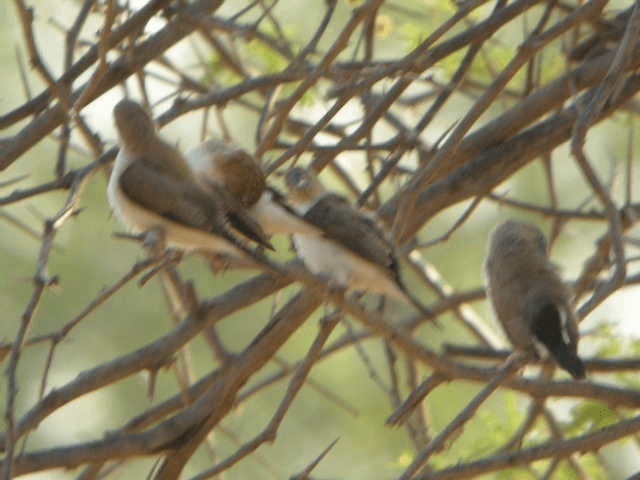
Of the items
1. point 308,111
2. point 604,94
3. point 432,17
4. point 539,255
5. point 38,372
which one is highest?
point 38,372

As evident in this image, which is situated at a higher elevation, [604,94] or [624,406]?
[604,94]

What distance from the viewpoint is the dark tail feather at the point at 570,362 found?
546 cm

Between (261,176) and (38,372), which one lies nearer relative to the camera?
(261,176)

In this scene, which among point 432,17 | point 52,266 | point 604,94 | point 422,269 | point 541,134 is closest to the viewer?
point 604,94

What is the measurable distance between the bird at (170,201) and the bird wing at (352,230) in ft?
2.20

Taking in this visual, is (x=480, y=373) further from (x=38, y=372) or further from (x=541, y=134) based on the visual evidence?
(x=38, y=372)

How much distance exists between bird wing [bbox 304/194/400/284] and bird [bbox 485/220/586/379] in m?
0.48

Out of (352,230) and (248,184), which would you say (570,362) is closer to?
(352,230)

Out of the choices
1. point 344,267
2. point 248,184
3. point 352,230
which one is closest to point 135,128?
point 248,184

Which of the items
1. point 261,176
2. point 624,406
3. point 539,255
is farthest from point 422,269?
point 624,406

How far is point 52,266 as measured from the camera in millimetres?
15406

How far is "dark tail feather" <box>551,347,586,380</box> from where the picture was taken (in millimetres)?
5465

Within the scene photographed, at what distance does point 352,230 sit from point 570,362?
4.17 feet

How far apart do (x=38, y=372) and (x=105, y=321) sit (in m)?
0.94
